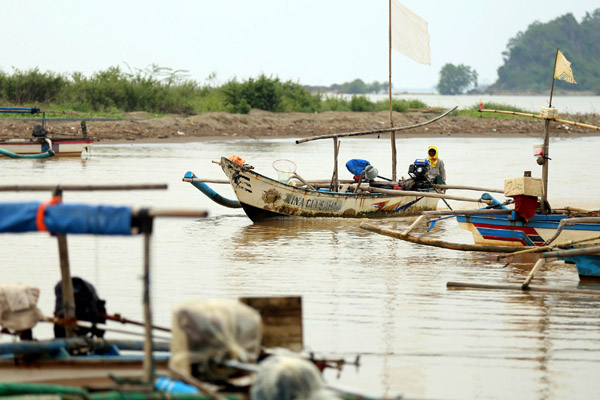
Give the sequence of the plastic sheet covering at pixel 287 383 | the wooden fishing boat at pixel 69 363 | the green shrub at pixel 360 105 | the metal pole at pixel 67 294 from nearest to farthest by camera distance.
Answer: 1. the plastic sheet covering at pixel 287 383
2. the wooden fishing boat at pixel 69 363
3. the metal pole at pixel 67 294
4. the green shrub at pixel 360 105

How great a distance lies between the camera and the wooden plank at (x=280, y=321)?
18.3ft

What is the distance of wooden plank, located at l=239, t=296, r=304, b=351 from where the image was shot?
5.59m

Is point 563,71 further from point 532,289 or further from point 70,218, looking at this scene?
point 70,218

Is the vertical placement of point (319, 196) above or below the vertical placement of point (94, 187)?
below

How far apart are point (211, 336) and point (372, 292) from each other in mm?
5411

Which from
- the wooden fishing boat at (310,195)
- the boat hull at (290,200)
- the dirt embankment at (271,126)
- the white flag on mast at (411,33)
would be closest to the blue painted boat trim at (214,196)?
the wooden fishing boat at (310,195)

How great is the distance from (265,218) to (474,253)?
415 cm

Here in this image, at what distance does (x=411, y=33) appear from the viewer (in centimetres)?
1791

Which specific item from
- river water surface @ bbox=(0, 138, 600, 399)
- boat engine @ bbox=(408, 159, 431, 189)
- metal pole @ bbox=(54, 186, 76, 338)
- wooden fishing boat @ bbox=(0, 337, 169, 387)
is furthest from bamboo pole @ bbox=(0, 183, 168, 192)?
boat engine @ bbox=(408, 159, 431, 189)

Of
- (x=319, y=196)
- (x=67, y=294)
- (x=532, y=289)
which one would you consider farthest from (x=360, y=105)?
(x=67, y=294)

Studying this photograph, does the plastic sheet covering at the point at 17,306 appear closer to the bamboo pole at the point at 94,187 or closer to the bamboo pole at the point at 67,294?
the bamboo pole at the point at 67,294

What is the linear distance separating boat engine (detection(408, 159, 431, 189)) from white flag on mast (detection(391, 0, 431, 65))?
331 cm

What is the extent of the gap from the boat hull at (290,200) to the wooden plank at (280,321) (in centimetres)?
888

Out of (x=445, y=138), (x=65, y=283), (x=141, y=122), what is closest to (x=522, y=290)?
(x=65, y=283)
